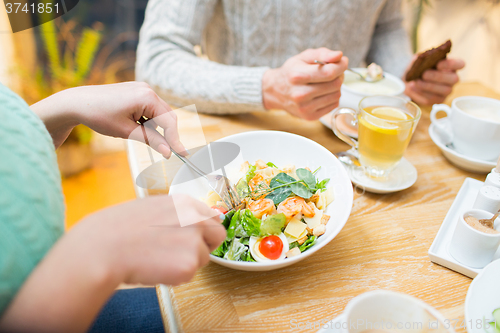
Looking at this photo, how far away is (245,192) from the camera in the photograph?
0.64 metres

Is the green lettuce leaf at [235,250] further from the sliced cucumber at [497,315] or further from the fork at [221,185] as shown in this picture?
the sliced cucumber at [497,315]

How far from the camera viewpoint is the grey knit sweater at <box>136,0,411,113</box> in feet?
3.50

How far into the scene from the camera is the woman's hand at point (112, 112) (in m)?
0.61

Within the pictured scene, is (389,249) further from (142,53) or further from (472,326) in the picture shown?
(142,53)

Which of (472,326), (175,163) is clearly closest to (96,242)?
(175,163)

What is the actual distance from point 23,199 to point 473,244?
664 millimetres

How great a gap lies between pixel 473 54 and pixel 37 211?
327cm

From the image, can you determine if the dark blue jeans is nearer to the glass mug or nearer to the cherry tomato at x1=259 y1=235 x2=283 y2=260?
the cherry tomato at x1=259 y1=235 x2=283 y2=260

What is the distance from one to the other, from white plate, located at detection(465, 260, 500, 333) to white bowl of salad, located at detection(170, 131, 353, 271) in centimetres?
21

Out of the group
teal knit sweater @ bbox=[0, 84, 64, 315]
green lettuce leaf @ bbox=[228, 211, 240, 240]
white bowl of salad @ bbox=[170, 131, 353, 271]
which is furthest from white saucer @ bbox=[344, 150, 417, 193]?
teal knit sweater @ bbox=[0, 84, 64, 315]

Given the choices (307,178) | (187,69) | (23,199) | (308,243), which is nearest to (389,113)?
(307,178)

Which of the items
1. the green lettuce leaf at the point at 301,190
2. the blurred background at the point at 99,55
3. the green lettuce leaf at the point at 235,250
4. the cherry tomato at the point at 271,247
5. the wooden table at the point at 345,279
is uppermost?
the green lettuce leaf at the point at 301,190

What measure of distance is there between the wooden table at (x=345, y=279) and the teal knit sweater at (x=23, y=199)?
0.23m

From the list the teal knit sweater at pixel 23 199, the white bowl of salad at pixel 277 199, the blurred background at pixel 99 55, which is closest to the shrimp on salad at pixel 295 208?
the white bowl of salad at pixel 277 199
